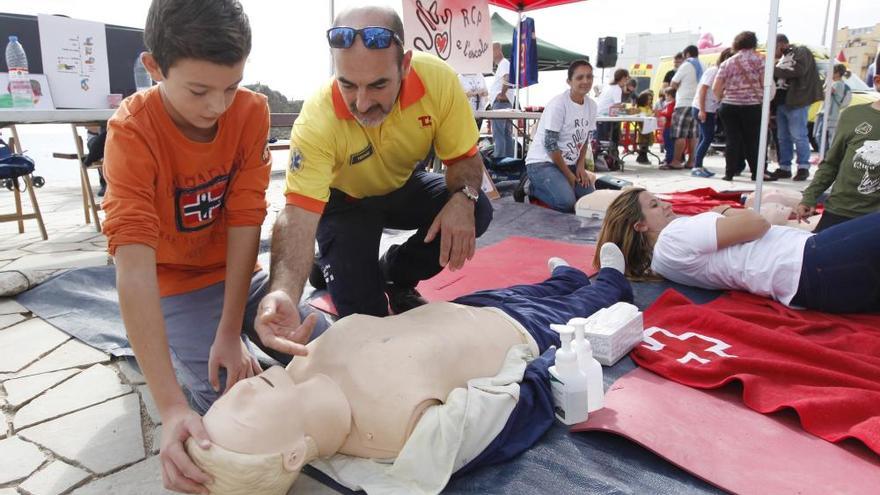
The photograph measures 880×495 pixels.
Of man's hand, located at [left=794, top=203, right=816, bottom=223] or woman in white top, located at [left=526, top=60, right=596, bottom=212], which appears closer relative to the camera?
man's hand, located at [left=794, top=203, right=816, bottom=223]

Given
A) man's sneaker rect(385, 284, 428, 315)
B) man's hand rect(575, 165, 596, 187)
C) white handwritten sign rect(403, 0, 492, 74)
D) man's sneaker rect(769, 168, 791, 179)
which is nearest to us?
man's sneaker rect(385, 284, 428, 315)

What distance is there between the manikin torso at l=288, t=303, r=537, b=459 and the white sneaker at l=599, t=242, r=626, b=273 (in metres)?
1.26

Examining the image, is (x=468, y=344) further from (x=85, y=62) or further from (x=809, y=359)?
(x=85, y=62)

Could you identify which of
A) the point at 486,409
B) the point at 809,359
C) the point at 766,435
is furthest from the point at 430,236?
the point at 809,359

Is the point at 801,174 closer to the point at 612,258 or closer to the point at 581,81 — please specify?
the point at 581,81

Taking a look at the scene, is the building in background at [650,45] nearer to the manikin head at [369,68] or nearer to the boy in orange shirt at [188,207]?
the manikin head at [369,68]

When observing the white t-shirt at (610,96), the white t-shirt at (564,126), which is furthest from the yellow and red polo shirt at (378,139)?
the white t-shirt at (610,96)

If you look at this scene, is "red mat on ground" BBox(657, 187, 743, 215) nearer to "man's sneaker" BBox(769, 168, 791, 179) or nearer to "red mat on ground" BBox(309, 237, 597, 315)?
"red mat on ground" BBox(309, 237, 597, 315)

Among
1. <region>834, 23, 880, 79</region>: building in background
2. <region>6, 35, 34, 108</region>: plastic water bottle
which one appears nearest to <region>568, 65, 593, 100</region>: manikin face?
<region>6, 35, 34, 108</region>: plastic water bottle

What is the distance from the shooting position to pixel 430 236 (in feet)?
6.55

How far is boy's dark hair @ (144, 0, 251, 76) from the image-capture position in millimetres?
1221

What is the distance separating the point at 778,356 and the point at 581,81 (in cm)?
346

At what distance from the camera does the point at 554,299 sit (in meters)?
2.35

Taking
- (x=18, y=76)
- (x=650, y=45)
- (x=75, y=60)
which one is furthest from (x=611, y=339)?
(x=650, y=45)
